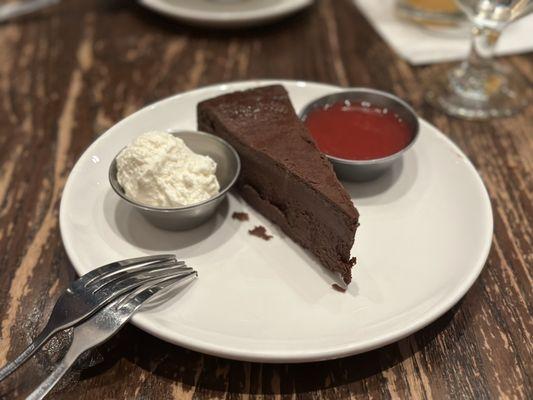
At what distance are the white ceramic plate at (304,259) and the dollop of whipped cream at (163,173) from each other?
170 millimetres

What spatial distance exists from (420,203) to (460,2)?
1232mm

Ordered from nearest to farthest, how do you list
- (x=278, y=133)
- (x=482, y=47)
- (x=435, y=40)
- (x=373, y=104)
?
(x=278, y=133) < (x=373, y=104) < (x=482, y=47) < (x=435, y=40)

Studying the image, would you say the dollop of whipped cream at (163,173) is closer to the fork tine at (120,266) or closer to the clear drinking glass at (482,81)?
the fork tine at (120,266)

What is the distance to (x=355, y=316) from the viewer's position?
1616 millimetres

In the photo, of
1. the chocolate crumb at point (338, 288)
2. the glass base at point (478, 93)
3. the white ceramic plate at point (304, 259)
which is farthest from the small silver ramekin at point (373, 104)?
the glass base at point (478, 93)

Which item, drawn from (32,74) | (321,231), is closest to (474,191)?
(321,231)

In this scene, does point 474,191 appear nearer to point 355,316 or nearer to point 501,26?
point 355,316

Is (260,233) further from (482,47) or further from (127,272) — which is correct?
(482,47)

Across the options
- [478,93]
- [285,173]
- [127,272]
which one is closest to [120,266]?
[127,272]

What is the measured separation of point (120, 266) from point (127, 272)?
4 cm

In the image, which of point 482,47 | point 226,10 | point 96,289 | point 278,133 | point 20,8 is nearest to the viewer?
point 96,289

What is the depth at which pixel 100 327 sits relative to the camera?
1461 mm

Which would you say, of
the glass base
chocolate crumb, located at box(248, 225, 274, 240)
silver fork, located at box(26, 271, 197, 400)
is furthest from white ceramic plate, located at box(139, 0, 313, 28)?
silver fork, located at box(26, 271, 197, 400)

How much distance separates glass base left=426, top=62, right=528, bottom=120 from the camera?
273 centimetres
